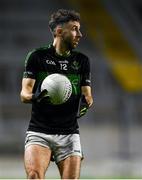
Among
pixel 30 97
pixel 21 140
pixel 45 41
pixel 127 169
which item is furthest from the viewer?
pixel 45 41

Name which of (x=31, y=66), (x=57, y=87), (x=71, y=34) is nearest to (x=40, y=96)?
(x=57, y=87)

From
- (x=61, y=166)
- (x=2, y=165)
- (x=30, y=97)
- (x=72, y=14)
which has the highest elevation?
(x=72, y=14)

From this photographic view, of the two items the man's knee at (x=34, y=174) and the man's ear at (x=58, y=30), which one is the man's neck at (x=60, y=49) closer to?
the man's ear at (x=58, y=30)

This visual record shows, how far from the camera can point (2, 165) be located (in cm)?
2020

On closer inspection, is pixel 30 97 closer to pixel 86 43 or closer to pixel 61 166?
pixel 61 166

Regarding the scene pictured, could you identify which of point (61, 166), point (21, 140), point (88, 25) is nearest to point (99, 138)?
point (21, 140)

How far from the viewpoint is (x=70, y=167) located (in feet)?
22.2

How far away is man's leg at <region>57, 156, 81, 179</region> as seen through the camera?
6758mm

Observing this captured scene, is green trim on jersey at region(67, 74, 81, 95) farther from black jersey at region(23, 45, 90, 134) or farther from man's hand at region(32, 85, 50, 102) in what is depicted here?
man's hand at region(32, 85, 50, 102)

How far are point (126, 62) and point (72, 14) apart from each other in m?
16.0

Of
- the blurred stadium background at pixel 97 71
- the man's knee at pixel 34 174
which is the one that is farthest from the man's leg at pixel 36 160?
the blurred stadium background at pixel 97 71

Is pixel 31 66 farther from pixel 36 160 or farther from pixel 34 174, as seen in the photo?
pixel 34 174

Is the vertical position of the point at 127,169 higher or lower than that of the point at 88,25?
lower

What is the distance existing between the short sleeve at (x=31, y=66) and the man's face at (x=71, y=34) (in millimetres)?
304
